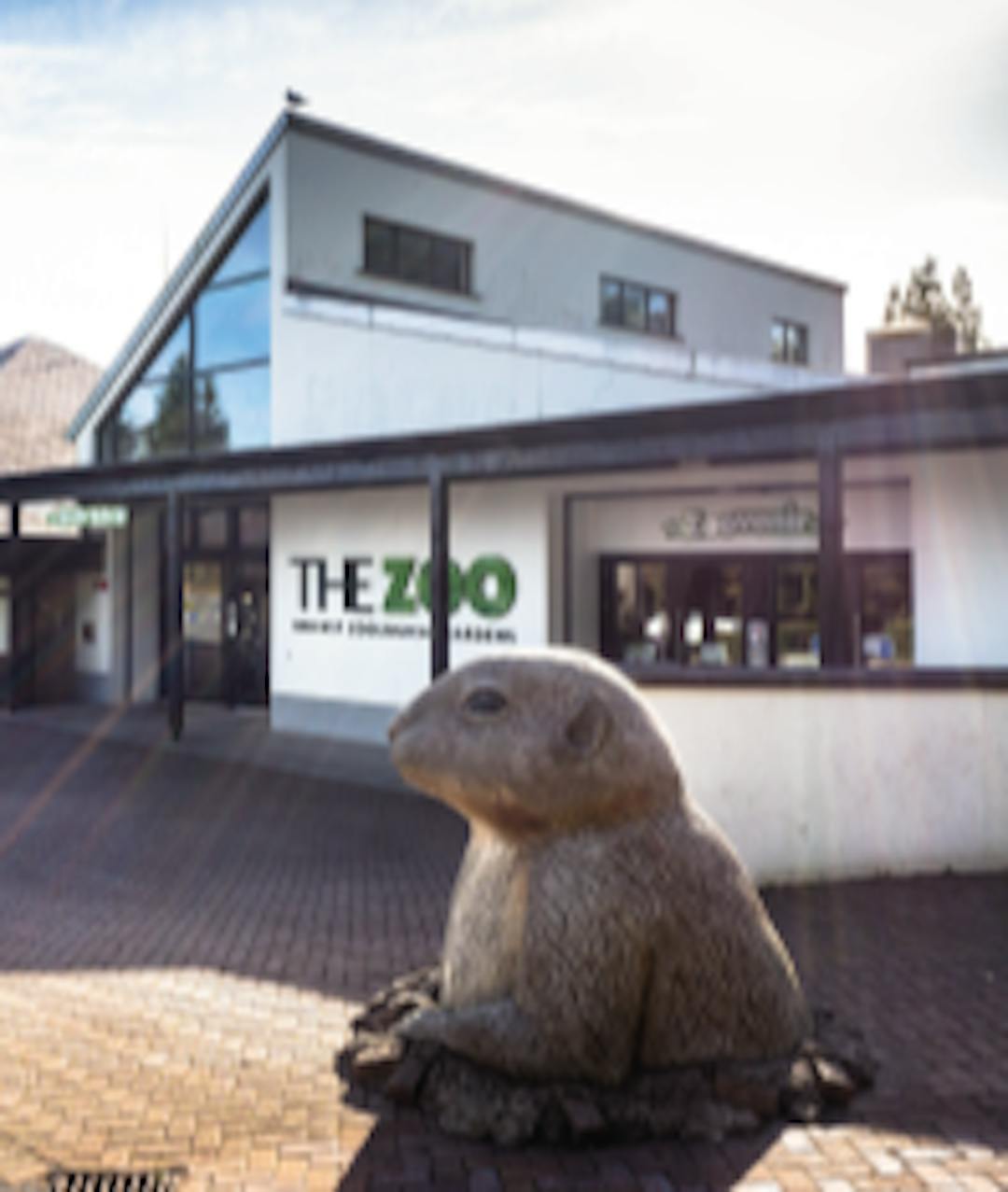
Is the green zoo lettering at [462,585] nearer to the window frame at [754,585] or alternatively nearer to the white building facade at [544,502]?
the white building facade at [544,502]

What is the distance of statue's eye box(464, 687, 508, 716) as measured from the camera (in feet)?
14.4

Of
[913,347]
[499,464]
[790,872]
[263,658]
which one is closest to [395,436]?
[499,464]

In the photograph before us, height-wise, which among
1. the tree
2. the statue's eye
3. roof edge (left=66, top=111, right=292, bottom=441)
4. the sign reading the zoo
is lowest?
the statue's eye

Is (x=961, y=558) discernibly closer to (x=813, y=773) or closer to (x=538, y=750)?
(x=813, y=773)

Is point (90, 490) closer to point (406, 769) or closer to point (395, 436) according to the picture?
point (395, 436)

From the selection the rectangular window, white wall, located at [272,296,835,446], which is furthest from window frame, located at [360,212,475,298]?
the rectangular window

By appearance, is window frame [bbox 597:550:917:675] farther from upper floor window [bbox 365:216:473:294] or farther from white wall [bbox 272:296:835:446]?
upper floor window [bbox 365:216:473:294]

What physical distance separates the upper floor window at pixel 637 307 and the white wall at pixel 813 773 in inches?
598

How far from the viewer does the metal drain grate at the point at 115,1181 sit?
3908 millimetres

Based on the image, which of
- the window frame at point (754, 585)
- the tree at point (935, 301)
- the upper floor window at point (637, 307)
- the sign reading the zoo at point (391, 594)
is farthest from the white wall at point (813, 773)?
the tree at point (935, 301)

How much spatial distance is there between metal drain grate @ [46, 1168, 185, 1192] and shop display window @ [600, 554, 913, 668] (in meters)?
9.02

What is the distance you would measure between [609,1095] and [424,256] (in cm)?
1681

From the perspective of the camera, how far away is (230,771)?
45.3ft

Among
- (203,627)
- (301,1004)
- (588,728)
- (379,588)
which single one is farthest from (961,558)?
(203,627)
